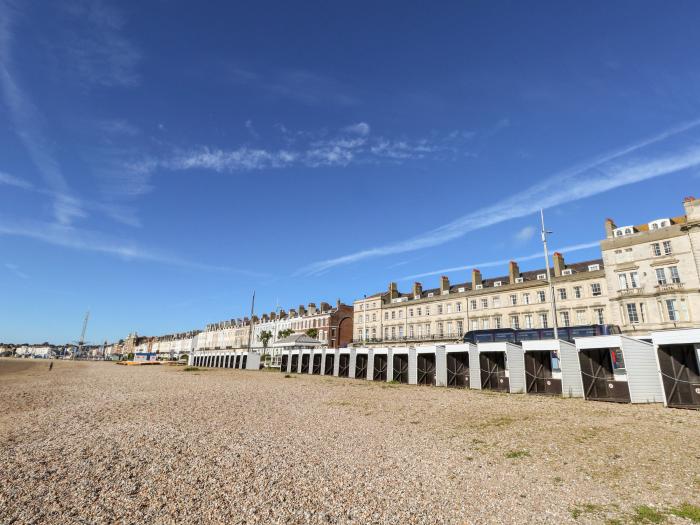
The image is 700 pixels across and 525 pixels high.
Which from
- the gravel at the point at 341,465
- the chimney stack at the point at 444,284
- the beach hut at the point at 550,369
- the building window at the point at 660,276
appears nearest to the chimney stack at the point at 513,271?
the chimney stack at the point at 444,284

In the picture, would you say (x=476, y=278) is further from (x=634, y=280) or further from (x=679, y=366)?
(x=679, y=366)

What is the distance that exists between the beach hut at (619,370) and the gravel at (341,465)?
Result: 2.44 m

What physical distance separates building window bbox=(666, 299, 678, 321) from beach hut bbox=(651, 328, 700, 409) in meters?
31.8

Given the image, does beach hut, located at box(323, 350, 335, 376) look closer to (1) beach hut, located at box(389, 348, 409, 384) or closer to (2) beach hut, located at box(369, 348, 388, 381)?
(2) beach hut, located at box(369, 348, 388, 381)

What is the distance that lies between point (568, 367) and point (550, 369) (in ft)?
5.20

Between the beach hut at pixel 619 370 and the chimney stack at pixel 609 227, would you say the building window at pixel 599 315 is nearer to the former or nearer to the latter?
the chimney stack at pixel 609 227

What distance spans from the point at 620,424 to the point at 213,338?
14381 centimetres

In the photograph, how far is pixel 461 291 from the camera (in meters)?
66.6

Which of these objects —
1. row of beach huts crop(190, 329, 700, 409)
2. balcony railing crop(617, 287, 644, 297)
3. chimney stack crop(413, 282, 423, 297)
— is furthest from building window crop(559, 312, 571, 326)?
row of beach huts crop(190, 329, 700, 409)

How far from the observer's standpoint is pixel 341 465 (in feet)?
33.0

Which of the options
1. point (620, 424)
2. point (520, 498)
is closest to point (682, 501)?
point (520, 498)

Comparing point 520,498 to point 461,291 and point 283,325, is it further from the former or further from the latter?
point 283,325

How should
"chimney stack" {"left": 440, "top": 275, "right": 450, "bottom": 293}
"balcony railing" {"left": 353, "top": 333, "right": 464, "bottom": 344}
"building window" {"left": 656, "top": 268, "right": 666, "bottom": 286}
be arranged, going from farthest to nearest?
"chimney stack" {"left": 440, "top": 275, "right": 450, "bottom": 293} → "balcony railing" {"left": 353, "top": 333, "right": 464, "bottom": 344} → "building window" {"left": 656, "top": 268, "right": 666, "bottom": 286}

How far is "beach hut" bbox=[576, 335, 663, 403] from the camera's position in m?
19.9
